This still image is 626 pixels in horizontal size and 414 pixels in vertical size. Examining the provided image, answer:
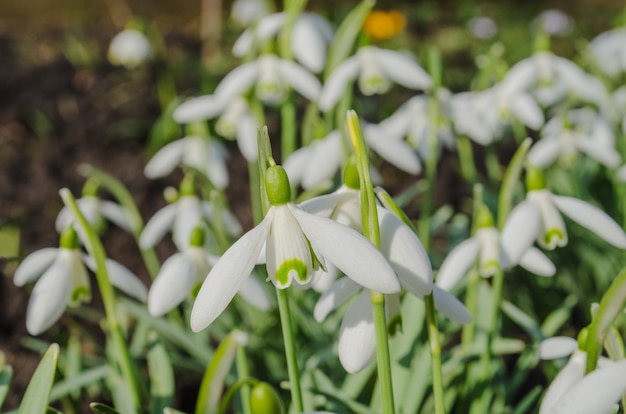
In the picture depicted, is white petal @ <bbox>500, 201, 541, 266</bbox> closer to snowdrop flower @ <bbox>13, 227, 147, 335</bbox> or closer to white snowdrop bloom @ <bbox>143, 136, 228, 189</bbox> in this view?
snowdrop flower @ <bbox>13, 227, 147, 335</bbox>

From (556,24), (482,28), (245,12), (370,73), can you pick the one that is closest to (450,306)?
(370,73)

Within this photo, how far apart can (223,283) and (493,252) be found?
669mm

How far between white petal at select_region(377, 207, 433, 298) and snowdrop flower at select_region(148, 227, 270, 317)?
50 cm

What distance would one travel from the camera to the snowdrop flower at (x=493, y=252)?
141 centimetres

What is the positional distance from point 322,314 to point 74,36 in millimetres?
4283

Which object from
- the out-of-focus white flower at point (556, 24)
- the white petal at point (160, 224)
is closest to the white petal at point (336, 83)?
the white petal at point (160, 224)

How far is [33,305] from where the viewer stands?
1384mm

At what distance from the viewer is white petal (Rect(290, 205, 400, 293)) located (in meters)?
0.91

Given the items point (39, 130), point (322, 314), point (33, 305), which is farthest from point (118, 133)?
point (322, 314)

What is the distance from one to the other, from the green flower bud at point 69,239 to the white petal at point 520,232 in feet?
2.39

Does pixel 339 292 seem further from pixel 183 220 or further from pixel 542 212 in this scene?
pixel 183 220

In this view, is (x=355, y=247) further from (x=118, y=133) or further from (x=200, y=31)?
(x=200, y=31)

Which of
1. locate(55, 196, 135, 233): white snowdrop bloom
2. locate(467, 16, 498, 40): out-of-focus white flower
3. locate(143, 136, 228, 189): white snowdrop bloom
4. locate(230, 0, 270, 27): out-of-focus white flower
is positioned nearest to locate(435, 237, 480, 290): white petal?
locate(55, 196, 135, 233): white snowdrop bloom

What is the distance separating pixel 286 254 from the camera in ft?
3.21
